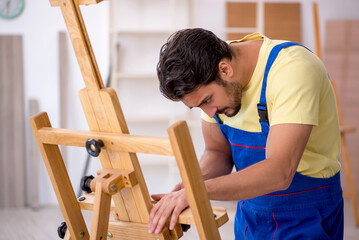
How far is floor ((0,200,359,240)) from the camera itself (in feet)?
14.0

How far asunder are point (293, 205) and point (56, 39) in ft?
13.4

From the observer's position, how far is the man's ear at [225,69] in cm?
165

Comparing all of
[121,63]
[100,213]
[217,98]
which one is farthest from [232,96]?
[121,63]

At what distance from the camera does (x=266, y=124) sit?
1701 mm

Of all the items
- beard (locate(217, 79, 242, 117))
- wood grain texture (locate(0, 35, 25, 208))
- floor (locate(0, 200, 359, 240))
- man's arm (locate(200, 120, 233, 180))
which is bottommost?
floor (locate(0, 200, 359, 240))

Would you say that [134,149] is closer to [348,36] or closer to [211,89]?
[211,89]

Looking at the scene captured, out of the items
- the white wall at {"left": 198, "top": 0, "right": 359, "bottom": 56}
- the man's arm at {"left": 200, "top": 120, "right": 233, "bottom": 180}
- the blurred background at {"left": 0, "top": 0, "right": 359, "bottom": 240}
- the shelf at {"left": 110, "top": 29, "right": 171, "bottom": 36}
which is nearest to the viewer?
the man's arm at {"left": 200, "top": 120, "right": 233, "bottom": 180}

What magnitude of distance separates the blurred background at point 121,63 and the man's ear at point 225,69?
337 centimetres

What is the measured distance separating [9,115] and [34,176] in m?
0.72

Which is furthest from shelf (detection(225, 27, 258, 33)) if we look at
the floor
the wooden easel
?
the wooden easel

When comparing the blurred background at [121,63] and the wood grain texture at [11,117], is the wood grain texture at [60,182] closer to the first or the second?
the blurred background at [121,63]

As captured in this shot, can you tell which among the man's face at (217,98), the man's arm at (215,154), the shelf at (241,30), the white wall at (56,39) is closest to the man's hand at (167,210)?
the man's face at (217,98)

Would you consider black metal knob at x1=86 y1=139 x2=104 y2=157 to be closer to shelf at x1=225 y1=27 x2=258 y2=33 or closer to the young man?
the young man

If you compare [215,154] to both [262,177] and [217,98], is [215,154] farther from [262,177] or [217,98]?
[262,177]
